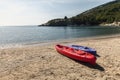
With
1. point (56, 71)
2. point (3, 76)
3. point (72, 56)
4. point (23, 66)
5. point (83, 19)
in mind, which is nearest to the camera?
point (3, 76)

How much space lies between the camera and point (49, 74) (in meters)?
14.6

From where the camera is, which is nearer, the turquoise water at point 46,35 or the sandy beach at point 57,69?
the sandy beach at point 57,69

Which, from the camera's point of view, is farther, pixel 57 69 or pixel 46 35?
pixel 46 35

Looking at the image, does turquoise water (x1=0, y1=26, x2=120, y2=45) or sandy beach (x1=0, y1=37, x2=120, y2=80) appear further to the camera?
Result: turquoise water (x1=0, y1=26, x2=120, y2=45)

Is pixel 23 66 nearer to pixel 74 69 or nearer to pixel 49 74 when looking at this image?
pixel 49 74

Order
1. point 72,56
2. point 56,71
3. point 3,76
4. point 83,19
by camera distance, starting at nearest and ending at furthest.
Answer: point 3,76 < point 56,71 < point 72,56 < point 83,19

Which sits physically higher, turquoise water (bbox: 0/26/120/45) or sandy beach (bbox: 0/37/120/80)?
sandy beach (bbox: 0/37/120/80)

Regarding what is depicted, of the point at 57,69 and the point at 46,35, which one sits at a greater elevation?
the point at 57,69

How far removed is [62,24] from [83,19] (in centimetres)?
2175

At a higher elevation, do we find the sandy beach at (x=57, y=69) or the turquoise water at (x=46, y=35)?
the sandy beach at (x=57, y=69)

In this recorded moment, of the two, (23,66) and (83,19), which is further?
(83,19)

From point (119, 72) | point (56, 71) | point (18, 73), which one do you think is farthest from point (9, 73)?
point (119, 72)

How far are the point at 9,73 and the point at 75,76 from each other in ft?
16.4

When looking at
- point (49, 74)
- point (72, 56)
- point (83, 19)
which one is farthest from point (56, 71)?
point (83, 19)
